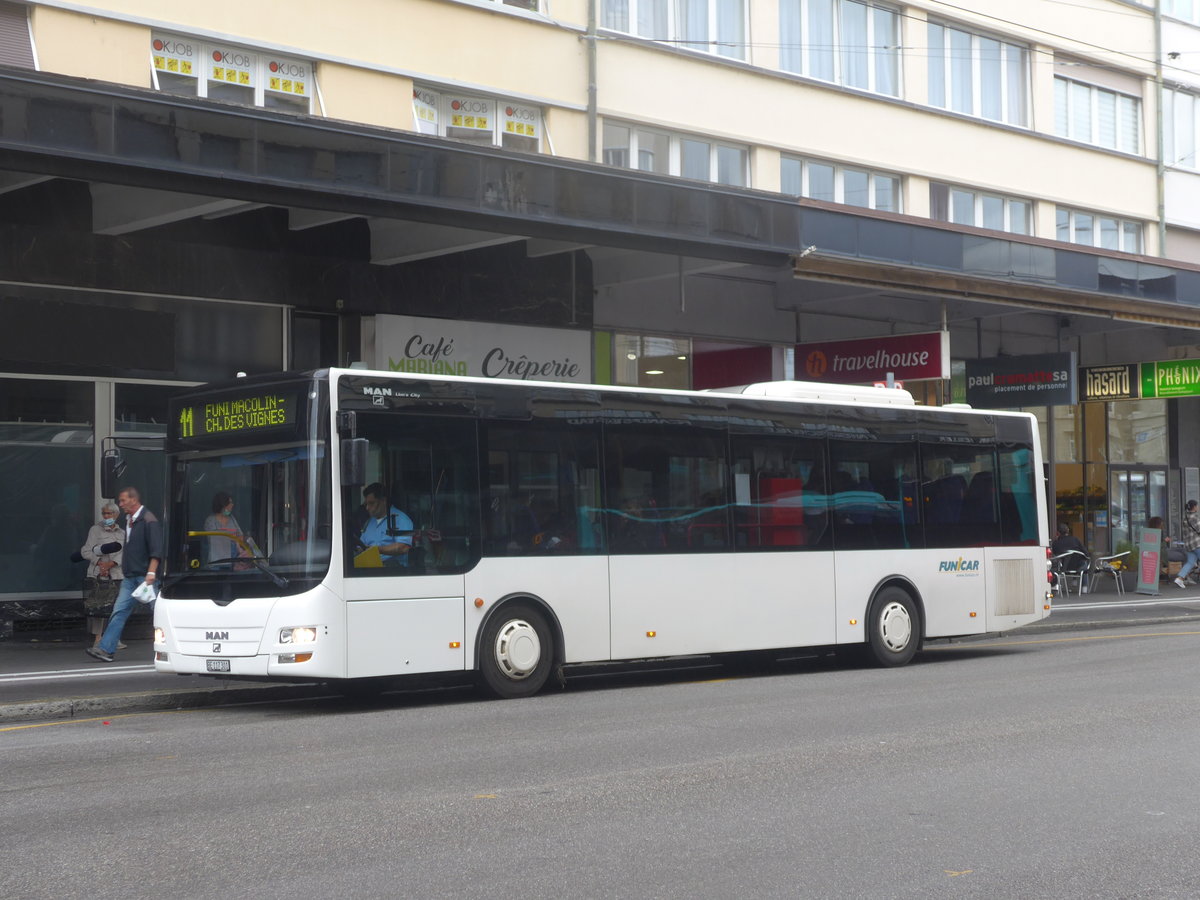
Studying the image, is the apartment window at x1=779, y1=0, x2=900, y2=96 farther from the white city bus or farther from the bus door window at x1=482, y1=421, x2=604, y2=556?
the bus door window at x1=482, y1=421, x2=604, y2=556

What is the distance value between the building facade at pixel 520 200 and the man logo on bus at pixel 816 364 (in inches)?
6.8

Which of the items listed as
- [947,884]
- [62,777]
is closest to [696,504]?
[62,777]

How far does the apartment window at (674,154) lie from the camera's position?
2241 centimetres

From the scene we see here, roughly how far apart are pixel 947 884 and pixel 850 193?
21.5 metres

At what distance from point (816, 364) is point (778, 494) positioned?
10.3 metres

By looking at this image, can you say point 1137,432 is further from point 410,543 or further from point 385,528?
point 385,528

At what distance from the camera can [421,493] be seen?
11.9 m

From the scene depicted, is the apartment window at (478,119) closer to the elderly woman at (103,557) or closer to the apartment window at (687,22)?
the apartment window at (687,22)

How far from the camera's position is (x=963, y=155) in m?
28.0

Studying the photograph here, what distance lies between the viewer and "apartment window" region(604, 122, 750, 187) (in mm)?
22406

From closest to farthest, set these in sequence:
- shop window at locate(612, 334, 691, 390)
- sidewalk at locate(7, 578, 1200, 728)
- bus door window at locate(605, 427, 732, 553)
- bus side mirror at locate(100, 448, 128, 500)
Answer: sidewalk at locate(7, 578, 1200, 728) → bus side mirror at locate(100, 448, 128, 500) → bus door window at locate(605, 427, 732, 553) → shop window at locate(612, 334, 691, 390)

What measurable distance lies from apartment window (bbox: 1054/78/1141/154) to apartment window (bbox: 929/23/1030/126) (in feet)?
4.18

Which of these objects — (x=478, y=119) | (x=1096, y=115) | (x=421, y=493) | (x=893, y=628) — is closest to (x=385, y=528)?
(x=421, y=493)

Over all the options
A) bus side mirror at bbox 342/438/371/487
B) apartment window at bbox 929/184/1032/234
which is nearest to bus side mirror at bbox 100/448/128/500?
bus side mirror at bbox 342/438/371/487
